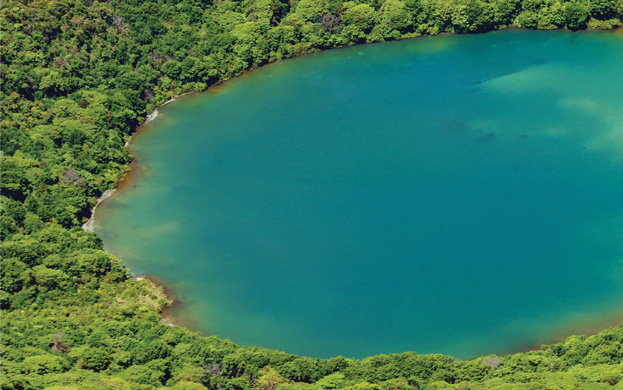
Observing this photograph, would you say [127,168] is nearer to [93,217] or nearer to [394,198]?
[93,217]

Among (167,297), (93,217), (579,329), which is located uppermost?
(93,217)

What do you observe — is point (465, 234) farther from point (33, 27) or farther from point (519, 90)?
point (33, 27)

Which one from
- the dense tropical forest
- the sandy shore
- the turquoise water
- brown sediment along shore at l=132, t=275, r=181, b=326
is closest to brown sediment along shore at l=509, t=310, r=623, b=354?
the turquoise water

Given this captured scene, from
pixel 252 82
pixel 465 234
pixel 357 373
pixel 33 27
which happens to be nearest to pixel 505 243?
pixel 465 234

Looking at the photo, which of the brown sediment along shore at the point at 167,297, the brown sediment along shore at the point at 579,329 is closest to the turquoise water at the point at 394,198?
the brown sediment along shore at the point at 579,329

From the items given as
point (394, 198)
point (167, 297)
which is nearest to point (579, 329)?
point (394, 198)

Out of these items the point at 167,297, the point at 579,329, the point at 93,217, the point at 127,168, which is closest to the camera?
the point at 579,329

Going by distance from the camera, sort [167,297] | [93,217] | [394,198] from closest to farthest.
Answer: [167,297], [93,217], [394,198]
